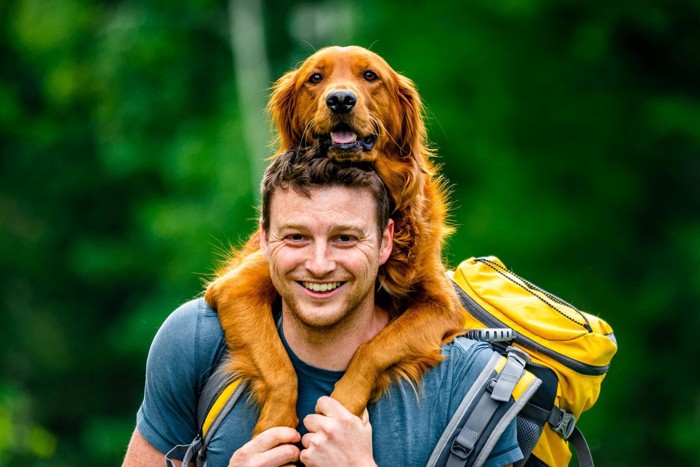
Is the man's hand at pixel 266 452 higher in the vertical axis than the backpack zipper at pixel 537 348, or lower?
lower

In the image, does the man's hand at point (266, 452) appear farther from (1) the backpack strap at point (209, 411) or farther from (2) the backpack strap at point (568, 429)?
(2) the backpack strap at point (568, 429)

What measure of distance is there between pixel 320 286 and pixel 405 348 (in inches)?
18.5

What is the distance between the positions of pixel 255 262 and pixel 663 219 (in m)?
10.5

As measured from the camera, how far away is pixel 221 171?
1545 centimetres

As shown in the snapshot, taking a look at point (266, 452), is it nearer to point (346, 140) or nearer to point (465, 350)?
point (465, 350)

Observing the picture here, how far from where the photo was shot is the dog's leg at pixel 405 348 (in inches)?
149

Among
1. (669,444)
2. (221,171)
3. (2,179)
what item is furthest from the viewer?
(2,179)

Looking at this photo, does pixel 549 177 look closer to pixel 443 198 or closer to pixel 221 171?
pixel 221 171

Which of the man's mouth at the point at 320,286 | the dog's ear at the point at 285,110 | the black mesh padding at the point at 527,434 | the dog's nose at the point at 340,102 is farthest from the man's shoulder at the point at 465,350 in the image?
the dog's ear at the point at 285,110

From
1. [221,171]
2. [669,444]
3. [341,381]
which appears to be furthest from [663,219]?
[341,381]

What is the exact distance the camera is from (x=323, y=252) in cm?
365

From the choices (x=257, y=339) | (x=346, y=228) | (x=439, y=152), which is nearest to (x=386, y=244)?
(x=346, y=228)

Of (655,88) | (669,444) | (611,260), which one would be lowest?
(669,444)

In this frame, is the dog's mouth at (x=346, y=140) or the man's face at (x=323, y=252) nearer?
the man's face at (x=323, y=252)
